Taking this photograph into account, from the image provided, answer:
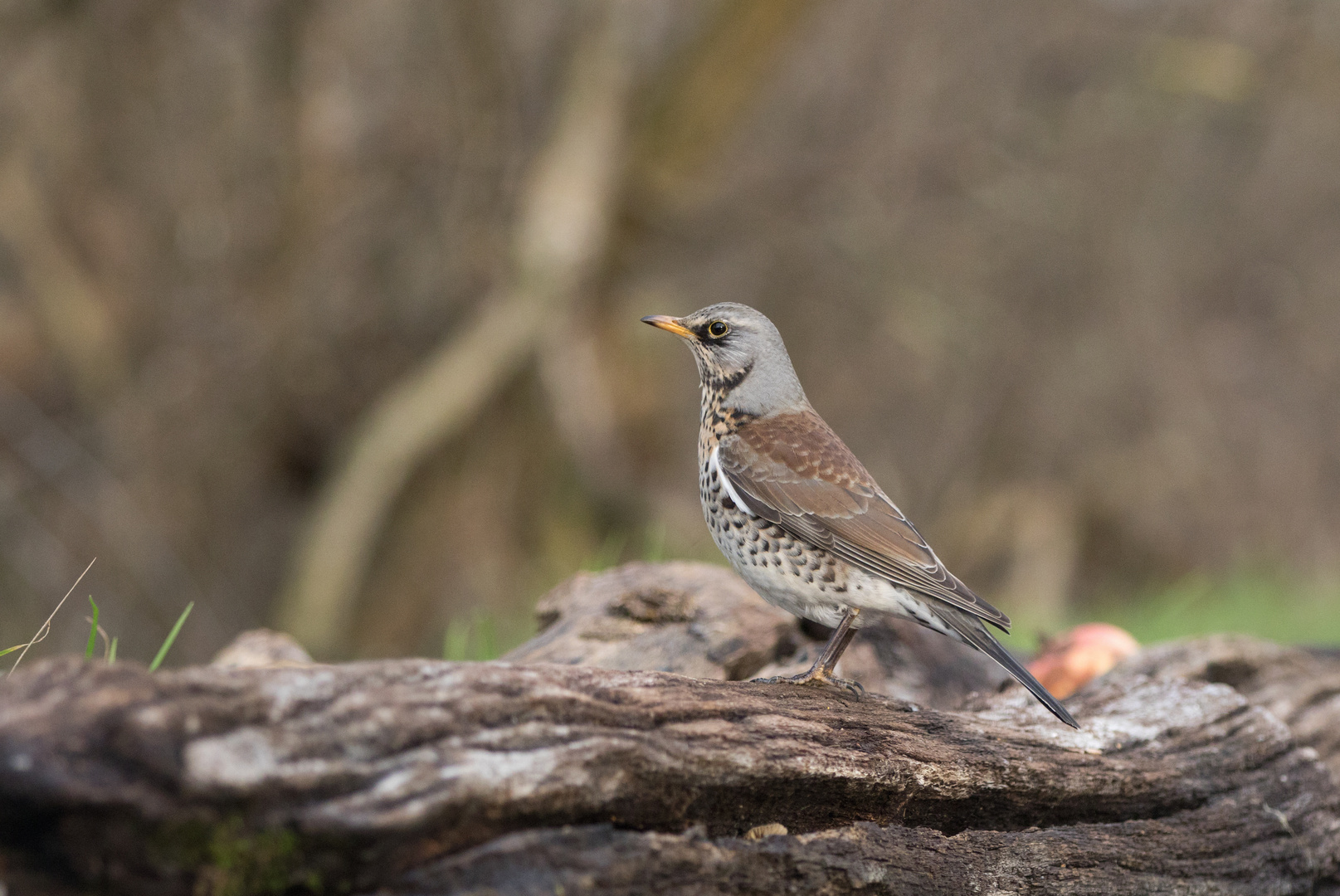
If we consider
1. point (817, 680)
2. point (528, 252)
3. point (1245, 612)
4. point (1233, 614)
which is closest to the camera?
point (817, 680)

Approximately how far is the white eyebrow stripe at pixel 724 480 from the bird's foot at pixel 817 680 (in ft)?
1.82

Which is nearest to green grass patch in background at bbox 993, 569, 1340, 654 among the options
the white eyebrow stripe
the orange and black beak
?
the white eyebrow stripe

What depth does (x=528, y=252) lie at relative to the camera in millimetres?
9688

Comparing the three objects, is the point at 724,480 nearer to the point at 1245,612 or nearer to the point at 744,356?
the point at 744,356

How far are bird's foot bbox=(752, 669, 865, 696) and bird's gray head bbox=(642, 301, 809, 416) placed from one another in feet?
3.46

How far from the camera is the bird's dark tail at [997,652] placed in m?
3.19

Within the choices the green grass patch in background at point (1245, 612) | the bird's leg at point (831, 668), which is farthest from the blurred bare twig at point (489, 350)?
the bird's leg at point (831, 668)

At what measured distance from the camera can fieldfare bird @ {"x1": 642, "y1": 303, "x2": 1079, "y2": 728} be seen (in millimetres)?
3568

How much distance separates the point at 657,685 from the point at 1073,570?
1298 centimetres

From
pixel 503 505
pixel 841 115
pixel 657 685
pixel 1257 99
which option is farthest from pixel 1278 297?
pixel 657 685

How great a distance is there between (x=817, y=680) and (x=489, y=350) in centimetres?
668

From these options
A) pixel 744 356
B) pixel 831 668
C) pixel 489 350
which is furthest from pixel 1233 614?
pixel 831 668

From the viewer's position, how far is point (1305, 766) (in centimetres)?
372

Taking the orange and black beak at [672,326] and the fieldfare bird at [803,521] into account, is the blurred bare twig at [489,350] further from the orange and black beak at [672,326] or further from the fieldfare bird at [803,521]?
the fieldfare bird at [803,521]
